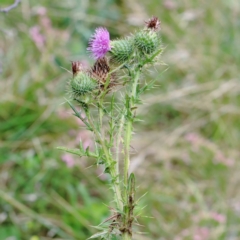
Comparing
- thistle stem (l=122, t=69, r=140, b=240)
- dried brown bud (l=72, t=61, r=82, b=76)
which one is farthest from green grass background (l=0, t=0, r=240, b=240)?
thistle stem (l=122, t=69, r=140, b=240)

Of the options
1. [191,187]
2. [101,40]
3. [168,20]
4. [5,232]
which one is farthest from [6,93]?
[101,40]

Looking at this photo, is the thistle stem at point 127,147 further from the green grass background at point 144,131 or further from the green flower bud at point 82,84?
the green grass background at point 144,131

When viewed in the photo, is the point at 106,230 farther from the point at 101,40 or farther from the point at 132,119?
the point at 101,40

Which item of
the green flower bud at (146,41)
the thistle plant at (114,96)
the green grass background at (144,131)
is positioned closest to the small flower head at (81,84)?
the thistle plant at (114,96)

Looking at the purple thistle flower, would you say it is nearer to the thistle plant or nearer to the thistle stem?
the thistle plant

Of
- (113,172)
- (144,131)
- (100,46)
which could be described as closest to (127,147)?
(113,172)

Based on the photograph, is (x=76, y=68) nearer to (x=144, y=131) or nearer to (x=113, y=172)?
(x=113, y=172)
